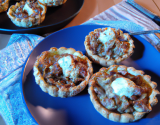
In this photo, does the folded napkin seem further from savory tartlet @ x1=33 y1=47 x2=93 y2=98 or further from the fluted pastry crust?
the fluted pastry crust

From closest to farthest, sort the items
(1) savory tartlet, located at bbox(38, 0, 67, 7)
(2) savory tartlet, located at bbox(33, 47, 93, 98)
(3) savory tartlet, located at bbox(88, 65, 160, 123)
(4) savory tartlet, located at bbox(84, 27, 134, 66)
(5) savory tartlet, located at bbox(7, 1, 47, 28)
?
1. (3) savory tartlet, located at bbox(88, 65, 160, 123)
2. (2) savory tartlet, located at bbox(33, 47, 93, 98)
3. (4) savory tartlet, located at bbox(84, 27, 134, 66)
4. (5) savory tartlet, located at bbox(7, 1, 47, 28)
5. (1) savory tartlet, located at bbox(38, 0, 67, 7)

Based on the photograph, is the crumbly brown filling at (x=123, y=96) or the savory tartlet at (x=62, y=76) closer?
the crumbly brown filling at (x=123, y=96)

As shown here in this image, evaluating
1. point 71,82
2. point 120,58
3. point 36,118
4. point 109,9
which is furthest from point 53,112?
point 109,9

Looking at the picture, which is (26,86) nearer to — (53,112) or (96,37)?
(53,112)

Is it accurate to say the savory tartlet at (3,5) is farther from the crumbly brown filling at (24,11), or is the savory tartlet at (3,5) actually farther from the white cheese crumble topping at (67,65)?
the white cheese crumble topping at (67,65)

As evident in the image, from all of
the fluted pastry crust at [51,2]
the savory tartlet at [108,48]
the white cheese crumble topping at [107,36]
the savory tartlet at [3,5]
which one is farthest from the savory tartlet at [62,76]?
the savory tartlet at [3,5]

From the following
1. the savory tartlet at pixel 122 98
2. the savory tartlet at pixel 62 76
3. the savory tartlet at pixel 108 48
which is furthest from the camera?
the savory tartlet at pixel 108 48

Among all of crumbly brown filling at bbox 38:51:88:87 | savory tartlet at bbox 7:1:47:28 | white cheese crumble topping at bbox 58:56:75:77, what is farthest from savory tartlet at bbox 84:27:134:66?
savory tartlet at bbox 7:1:47:28
